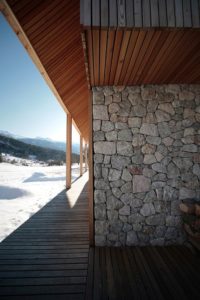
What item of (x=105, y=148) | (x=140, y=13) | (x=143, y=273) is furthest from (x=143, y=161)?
(x=140, y=13)

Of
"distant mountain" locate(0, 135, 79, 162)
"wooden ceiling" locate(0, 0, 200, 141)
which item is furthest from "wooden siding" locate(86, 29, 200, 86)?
"distant mountain" locate(0, 135, 79, 162)

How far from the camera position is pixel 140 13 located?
5.73 feet

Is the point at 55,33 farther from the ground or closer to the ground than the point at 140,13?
farther from the ground

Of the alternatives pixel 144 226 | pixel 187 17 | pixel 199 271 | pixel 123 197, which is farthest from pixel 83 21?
pixel 199 271

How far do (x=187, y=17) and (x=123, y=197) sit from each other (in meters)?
2.46

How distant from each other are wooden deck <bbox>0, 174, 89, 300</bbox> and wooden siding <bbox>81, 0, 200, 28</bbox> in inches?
107

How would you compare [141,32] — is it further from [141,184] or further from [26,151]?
[26,151]

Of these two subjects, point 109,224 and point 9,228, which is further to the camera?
point 9,228

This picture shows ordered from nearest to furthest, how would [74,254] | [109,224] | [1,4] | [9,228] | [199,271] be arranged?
[1,4] → [199,271] → [74,254] → [109,224] → [9,228]

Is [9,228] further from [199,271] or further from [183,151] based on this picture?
[183,151]

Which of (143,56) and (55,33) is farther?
(55,33)

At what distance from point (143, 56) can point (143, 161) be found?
1.60m

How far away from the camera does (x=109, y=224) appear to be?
3.10 meters

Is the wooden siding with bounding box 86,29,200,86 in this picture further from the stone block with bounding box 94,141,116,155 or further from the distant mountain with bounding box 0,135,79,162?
the distant mountain with bounding box 0,135,79,162
